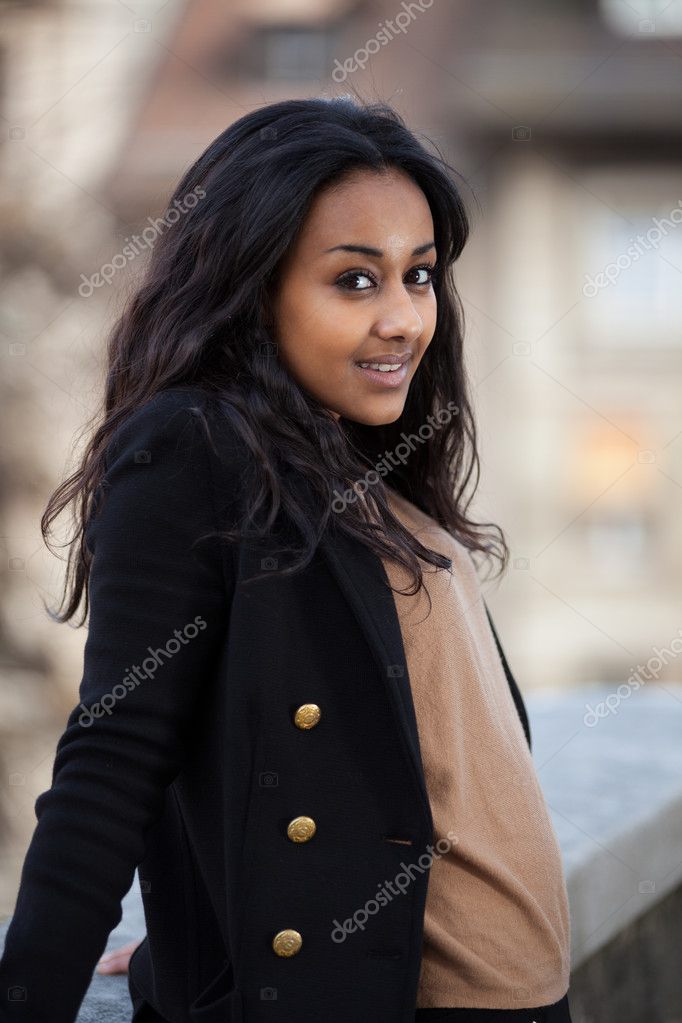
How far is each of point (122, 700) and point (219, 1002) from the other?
330mm

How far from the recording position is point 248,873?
48.3 inches

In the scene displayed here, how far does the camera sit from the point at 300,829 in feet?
4.04

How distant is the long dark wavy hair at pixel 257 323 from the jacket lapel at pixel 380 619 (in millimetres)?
22

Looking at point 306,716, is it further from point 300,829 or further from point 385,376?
point 385,376

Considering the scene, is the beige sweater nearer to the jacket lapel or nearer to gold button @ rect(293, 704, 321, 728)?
the jacket lapel

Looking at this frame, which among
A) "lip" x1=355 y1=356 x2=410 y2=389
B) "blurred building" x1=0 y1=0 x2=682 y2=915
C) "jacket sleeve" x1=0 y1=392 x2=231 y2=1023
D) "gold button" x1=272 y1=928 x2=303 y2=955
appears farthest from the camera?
"blurred building" x1=0 y1=0 x2=682 y2=915

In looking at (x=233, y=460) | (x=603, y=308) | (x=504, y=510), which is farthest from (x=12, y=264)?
(x=603, y=308)

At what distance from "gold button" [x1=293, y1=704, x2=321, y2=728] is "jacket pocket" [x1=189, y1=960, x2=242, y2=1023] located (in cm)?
25

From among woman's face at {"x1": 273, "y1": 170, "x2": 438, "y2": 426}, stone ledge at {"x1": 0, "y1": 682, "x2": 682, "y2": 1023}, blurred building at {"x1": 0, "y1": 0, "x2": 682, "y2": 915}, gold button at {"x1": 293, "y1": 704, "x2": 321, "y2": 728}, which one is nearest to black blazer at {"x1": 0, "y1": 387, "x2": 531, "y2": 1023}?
gold button at {"x1": 293, "y1": 704, "x2": 321, "y2": 728}

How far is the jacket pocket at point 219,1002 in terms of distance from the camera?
1235 mm

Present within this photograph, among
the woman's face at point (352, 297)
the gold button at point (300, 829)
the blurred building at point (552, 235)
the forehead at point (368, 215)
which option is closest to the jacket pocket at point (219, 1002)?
the gold button at point (300, 829)

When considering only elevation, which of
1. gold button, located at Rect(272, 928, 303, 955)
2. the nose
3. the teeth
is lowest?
gold button, located at Rect(272, 928, 303, 955)

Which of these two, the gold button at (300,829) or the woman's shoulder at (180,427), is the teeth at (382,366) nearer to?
the woman's shoulder at (180,427)

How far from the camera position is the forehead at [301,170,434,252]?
143 centimetres
